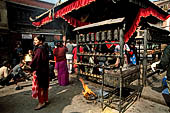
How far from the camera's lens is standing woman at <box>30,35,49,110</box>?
311 cm

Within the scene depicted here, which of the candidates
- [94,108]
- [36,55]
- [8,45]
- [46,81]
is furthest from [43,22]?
[8,45]

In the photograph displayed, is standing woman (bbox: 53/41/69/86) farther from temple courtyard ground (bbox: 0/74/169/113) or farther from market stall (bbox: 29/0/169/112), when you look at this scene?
temple courtyard ground (bbox: 0/74/169/113)

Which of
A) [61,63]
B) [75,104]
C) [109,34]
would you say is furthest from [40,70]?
[109,34]

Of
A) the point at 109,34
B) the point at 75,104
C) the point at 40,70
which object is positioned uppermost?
the point at 109,34

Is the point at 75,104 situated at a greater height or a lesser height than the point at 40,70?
lesser

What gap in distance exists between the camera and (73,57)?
7391 millimetres

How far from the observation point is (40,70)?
317cm

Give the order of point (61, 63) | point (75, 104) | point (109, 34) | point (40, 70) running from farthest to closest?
1. point (61, 63)
2. point (109, 34)
3. point (75, 104)
4. point (40, 70)

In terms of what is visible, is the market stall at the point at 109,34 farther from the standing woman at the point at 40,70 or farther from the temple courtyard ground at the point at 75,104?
the standing woman at the point at 40,70

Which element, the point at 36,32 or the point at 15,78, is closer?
the point at 15,78

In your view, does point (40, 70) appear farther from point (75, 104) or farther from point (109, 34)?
point (109, 34)

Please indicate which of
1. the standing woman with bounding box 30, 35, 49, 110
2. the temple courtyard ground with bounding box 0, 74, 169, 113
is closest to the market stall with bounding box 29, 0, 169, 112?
the temple courtyard ground with bounding box 0, 74, 169, 113

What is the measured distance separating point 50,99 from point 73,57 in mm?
3911

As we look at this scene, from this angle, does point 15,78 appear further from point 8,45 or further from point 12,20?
point 12,20
